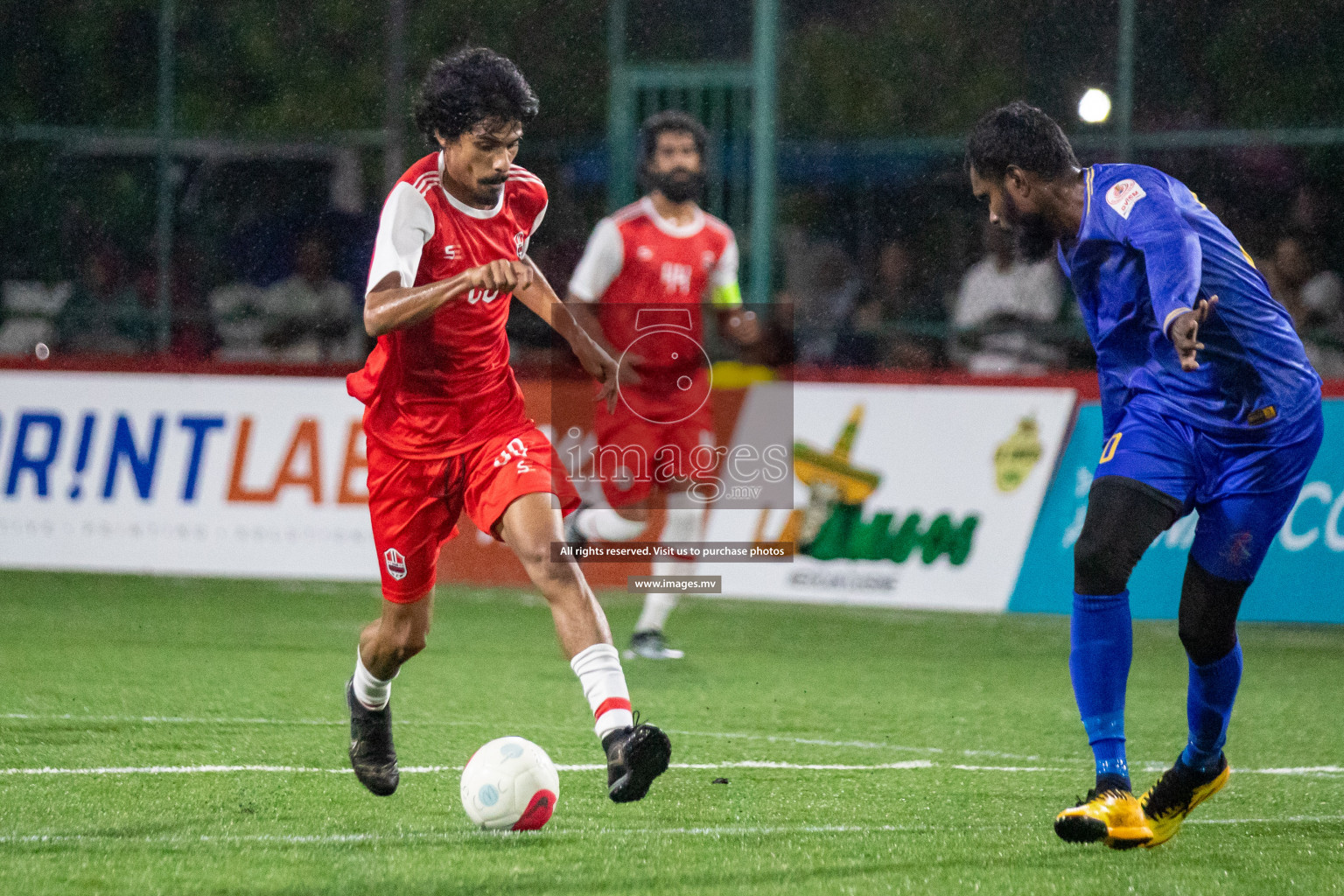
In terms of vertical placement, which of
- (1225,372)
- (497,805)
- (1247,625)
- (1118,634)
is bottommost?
(1247,625)

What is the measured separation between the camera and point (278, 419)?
35.6 feet

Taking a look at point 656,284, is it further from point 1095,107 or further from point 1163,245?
point 1095,107

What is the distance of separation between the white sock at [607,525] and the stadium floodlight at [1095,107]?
538cm

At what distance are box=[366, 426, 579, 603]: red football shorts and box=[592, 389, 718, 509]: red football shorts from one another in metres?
3.43

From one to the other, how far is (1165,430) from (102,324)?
35.1 feet

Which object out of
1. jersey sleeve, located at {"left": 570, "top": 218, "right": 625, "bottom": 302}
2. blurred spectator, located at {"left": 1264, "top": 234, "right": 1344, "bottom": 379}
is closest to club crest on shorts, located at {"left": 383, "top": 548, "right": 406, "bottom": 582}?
jersey sleeve, located at {"left": 570, "top": 218, "right": 625, "bottom": 302}

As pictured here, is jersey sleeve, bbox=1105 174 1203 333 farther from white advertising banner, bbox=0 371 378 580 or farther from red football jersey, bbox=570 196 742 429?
white advertising banner, bbox=0 371 378 580

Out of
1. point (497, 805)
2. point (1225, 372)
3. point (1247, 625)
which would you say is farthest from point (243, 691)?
point (1247, 625)

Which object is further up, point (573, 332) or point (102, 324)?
point (573, 332)

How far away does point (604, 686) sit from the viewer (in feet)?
16.2

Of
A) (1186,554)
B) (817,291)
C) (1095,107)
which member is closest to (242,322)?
(817,291)

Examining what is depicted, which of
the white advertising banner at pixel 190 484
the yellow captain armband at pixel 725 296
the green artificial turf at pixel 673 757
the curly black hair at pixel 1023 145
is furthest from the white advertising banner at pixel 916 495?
the curly black hair at pixel 1023 145

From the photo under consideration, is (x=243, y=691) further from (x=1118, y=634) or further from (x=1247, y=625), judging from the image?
(x=1247, y=625)

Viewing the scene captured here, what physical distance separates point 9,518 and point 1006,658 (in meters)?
5.85
